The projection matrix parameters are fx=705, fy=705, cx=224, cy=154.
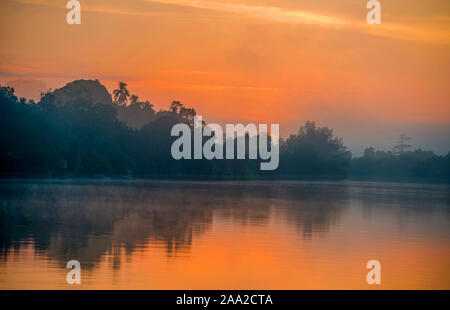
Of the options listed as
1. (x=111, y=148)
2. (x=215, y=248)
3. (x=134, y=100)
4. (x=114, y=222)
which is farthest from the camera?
(x=134, y=100)

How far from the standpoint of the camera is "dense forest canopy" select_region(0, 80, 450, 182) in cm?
6016

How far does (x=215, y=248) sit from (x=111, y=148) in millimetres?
61115

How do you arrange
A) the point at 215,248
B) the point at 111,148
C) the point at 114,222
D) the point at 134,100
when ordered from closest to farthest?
the point at 215,248 < the point at 114,222 < the point at 111,148 < the point at 134,100

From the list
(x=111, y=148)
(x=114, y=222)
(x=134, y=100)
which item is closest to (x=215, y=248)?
(x=114, y=222)

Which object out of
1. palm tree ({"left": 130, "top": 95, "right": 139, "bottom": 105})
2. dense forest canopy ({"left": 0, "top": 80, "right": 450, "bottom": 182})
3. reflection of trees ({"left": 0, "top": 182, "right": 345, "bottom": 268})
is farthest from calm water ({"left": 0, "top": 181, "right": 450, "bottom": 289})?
palm tree ({"left": 130, "top": 95, "right": 139, "bottom": 105})

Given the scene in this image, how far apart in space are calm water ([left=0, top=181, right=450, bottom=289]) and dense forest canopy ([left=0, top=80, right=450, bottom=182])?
32.6m

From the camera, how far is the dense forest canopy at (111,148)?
6016 centimetres

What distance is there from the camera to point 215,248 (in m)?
17.7

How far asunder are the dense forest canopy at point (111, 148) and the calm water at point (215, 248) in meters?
32.6

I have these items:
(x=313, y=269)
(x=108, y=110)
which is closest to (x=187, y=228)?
(x=313, y=269)

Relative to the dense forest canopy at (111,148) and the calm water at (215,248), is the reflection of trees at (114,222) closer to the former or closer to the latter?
the calm water at (215,248)

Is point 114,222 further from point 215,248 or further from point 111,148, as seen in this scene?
point 111,148

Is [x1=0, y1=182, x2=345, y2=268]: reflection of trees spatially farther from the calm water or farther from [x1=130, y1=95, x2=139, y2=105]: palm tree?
[x1=130, y1=95, x2=139, y2=105]: palm tree

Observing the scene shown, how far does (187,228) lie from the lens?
2191 cm
